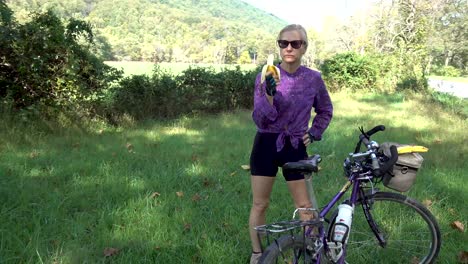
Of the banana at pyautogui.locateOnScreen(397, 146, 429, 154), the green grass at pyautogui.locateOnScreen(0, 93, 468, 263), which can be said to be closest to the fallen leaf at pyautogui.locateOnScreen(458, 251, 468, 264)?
the green grass at pyautogui.locateOnScreen(0, 93, 468, 263)

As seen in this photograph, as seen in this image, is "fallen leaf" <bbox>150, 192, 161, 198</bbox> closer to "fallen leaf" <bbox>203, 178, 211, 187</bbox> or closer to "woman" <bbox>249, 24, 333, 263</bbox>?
"fallen leaf" <bbox>203, 178, 211, 187</bbox>

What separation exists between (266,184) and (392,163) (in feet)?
2.94

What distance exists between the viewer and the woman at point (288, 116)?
2.54 metres

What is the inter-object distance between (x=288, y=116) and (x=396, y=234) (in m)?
1.74

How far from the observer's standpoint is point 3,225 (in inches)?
135

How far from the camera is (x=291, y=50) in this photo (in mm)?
2553

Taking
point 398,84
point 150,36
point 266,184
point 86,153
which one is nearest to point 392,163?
point 266,184

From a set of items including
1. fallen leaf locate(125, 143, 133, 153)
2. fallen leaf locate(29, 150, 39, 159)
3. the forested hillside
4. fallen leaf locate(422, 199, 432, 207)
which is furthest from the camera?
the forested hillside

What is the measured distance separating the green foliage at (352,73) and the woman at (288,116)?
16.2 metres

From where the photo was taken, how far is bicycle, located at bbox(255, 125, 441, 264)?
2.17m

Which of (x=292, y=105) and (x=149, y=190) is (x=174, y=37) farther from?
(x=292, y=105)

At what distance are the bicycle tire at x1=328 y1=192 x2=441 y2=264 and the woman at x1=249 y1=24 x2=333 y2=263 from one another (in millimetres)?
612

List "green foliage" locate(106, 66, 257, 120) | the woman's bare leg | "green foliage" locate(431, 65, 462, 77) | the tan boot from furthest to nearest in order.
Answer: "green foliage" locate(431, 65, 462, 77), "green foliage" locate(106, 66, 257, 120), the tan boot, the woman's bare leg

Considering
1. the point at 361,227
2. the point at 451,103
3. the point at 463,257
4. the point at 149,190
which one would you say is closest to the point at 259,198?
the point at 361,227
